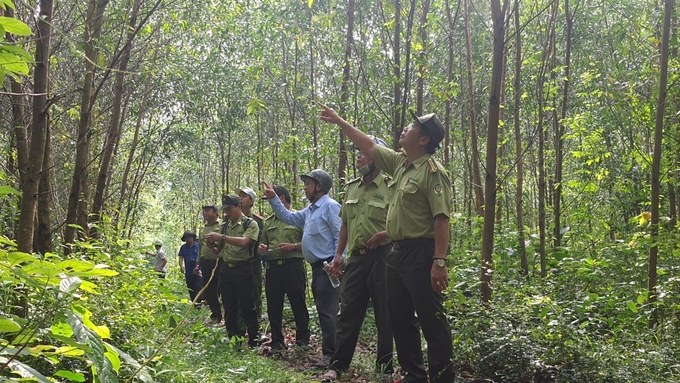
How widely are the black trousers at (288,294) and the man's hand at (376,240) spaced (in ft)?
5.73

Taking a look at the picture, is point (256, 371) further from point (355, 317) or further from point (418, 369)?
point (418, 369)

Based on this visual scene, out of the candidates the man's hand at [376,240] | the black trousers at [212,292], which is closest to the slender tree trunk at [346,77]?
the black trousers at [212,292]

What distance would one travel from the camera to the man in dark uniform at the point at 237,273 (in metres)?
6.73

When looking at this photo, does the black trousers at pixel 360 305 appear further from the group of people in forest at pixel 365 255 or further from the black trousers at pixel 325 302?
the black trousers at pixel 325 302

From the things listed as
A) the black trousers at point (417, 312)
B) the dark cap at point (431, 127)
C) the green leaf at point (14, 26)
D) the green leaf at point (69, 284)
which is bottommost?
the black trousers at point (417, 312)

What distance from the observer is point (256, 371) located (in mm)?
4848

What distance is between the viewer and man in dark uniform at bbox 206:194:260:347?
6730 mm

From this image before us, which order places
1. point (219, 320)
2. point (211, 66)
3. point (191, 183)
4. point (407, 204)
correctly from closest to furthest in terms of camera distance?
point (407, 204), point (219, 320), point (211, 66), point (191, 183)

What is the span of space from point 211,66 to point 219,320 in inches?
219

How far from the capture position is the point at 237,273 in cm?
684

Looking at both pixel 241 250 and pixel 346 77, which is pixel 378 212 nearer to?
pixel 241 250

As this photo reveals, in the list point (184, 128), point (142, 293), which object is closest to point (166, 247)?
point (184, 128)

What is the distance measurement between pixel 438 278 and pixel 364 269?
1199 mm

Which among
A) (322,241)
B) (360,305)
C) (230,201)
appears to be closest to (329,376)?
(360,305)
